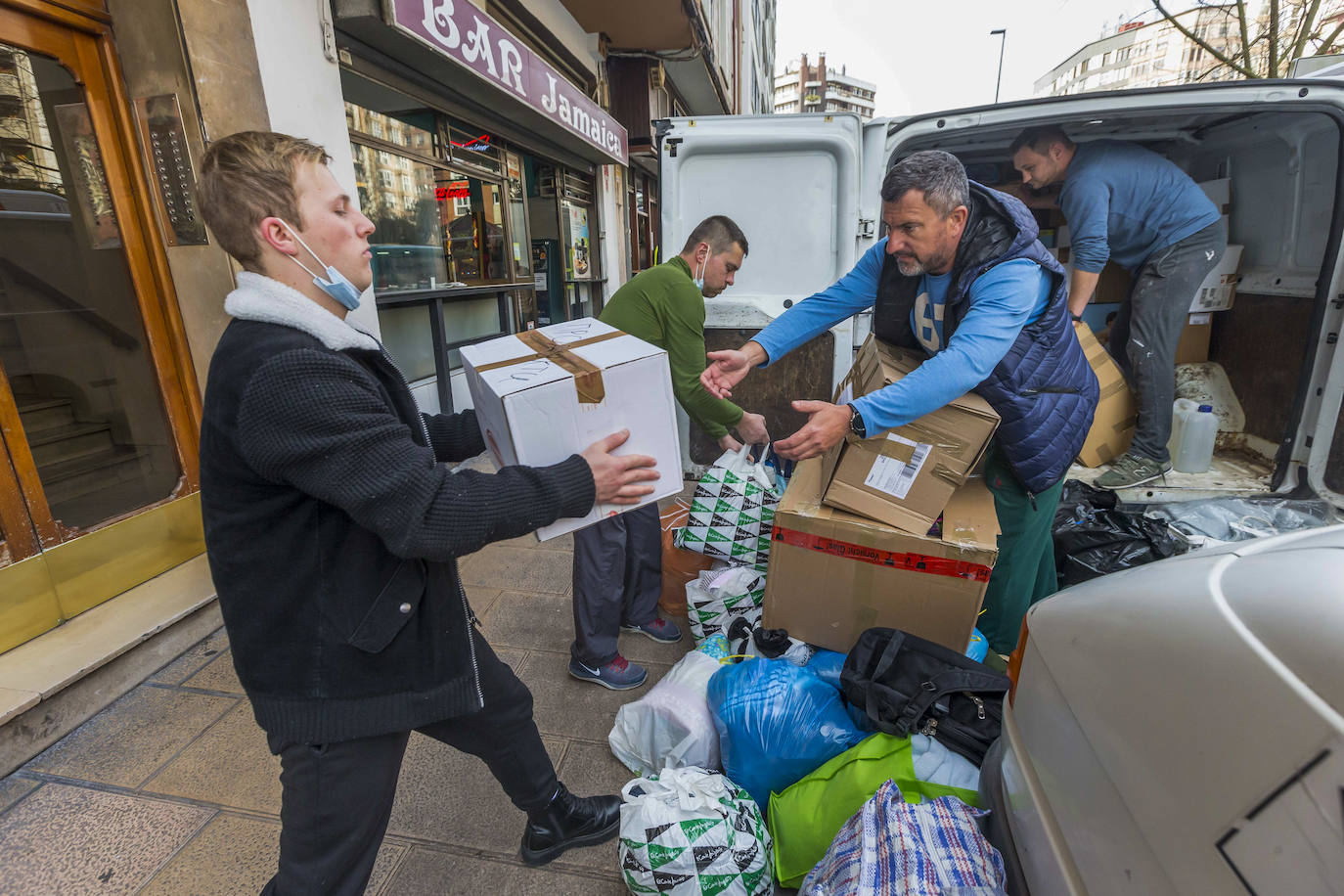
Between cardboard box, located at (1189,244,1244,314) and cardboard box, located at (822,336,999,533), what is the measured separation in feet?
10.9

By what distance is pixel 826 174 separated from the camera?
3455mm

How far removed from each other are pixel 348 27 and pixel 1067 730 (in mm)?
4492

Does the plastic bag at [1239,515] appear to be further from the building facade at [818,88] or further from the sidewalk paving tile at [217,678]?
the building facade at [818,88]

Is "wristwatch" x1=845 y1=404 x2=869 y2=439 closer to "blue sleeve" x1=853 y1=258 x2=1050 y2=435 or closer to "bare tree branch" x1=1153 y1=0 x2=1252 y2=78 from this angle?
"blue sleeve" x1=853 y1=258 x2=1050 y2=435

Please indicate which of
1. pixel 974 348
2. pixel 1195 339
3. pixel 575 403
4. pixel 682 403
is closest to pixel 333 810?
pixel 575 403

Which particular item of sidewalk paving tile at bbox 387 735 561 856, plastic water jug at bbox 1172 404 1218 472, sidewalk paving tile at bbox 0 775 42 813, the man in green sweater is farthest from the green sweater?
plastic water jug at bbox 1172 404 1218 472

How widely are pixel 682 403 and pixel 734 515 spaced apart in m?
0.53

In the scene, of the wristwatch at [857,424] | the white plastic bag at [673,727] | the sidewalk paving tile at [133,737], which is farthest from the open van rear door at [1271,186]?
the sidewalk paving tile at [133,737]

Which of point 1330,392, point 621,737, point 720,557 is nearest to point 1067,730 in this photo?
point 621,737

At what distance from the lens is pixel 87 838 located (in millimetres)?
1882

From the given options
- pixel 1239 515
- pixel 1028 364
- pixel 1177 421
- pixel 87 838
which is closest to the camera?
pixel 87 838

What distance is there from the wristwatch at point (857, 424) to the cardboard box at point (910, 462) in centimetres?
7

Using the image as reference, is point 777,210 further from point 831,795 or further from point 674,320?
point 831,795

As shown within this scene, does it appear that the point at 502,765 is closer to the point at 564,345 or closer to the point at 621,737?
the point at 621,737
